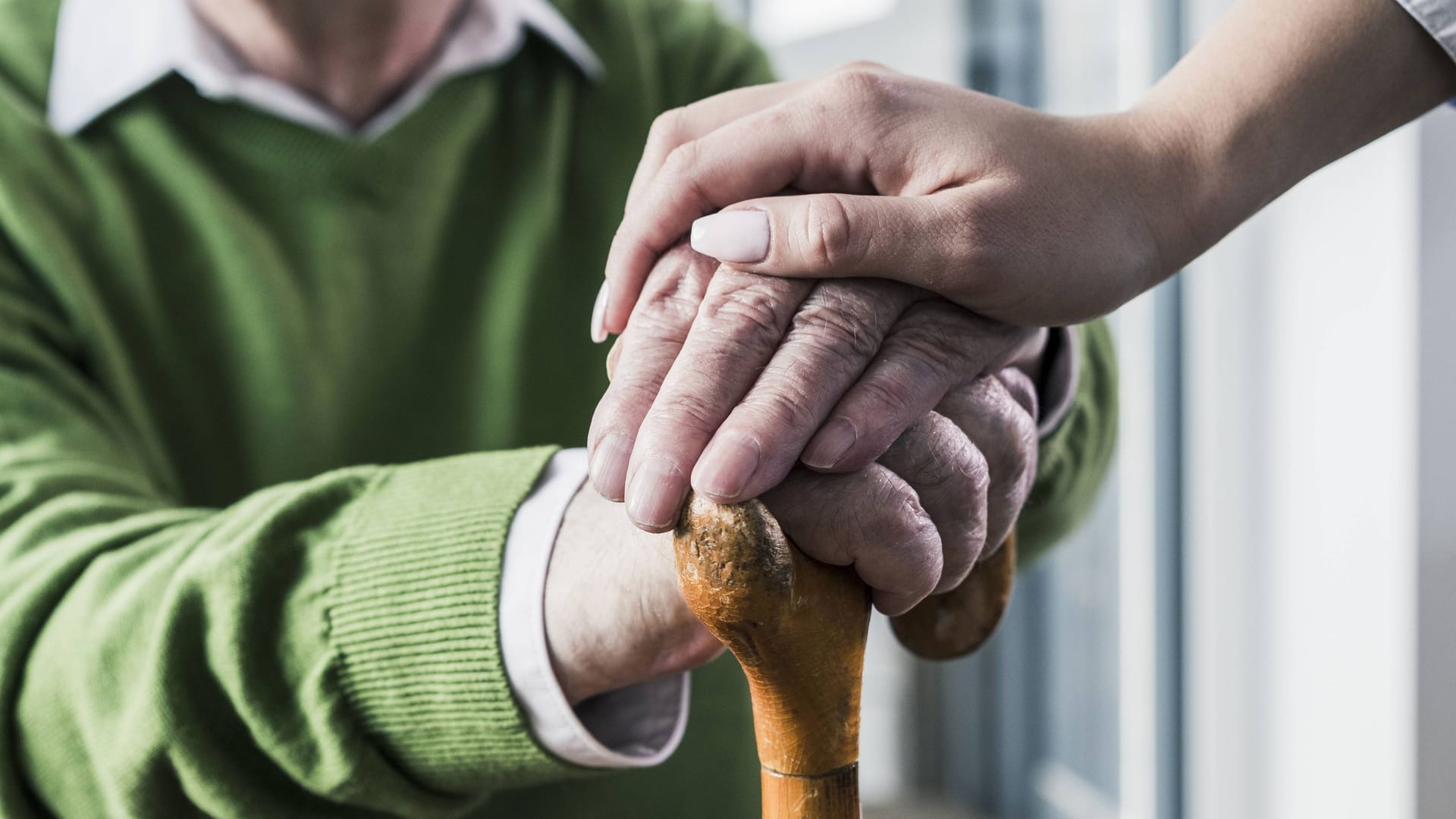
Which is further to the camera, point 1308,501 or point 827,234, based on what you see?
point 1308,501

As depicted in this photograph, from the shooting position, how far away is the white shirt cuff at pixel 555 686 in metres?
0.54

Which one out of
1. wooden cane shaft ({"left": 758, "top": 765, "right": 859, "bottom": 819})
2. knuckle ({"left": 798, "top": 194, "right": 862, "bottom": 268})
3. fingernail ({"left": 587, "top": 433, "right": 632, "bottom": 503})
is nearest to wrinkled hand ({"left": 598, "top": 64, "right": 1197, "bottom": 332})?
knuckle ({"left": 798, "top": 194, "right": 862, "bottom": 268})

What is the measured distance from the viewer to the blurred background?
0.82m

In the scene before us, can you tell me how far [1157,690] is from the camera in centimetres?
125

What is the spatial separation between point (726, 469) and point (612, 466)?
0.05 metres

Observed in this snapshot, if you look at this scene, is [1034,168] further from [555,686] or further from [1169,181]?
[555,686]

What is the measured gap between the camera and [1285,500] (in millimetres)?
977

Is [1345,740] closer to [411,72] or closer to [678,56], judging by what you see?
[678,56]

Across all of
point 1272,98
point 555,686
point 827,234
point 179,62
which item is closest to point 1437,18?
point 1272,98

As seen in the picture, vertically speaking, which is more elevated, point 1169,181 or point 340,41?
point 340,41

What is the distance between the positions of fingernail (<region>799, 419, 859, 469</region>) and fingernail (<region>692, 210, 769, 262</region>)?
0.09 meters

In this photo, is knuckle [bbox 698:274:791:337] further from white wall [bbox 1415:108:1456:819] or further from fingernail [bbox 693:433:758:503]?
white wall [bbox 1415:108:1456:819]

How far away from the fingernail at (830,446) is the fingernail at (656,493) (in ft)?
0.18

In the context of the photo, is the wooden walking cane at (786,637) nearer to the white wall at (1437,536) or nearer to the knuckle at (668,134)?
the knuckle at (668,134)
